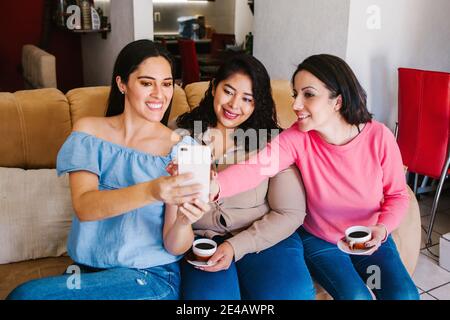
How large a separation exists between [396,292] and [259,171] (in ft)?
1.87

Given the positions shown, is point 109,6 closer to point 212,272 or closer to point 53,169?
point 53,169

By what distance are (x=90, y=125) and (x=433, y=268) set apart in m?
1.95

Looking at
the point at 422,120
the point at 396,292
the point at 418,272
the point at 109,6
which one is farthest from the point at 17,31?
the point at 396,292

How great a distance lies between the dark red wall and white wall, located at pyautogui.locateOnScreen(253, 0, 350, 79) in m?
2.96

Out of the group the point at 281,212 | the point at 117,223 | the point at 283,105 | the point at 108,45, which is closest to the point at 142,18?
the point at 108,45

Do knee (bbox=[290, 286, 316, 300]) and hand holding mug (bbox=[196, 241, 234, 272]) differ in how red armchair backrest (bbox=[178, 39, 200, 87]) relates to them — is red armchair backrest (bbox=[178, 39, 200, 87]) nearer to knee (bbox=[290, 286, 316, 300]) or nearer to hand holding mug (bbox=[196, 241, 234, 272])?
hand holding mug (bbox=[196, 241, 234, 272])

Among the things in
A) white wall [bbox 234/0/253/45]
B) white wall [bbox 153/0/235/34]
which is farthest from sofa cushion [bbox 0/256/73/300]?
white wall [bbox 153/0/235/34]

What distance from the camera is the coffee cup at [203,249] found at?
4.56 feet

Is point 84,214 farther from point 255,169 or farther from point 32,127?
point 32,127

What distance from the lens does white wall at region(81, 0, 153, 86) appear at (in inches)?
131

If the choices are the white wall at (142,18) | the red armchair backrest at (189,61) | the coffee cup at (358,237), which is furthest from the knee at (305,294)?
the red armchair backrest at (189,61)

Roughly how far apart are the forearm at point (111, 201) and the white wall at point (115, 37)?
7.44 feet

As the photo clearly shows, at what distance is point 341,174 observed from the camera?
162 centimetres

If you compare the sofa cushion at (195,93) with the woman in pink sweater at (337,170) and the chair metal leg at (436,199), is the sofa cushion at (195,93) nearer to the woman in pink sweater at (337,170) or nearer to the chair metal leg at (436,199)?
the woman in pink sweater at (337,170)
